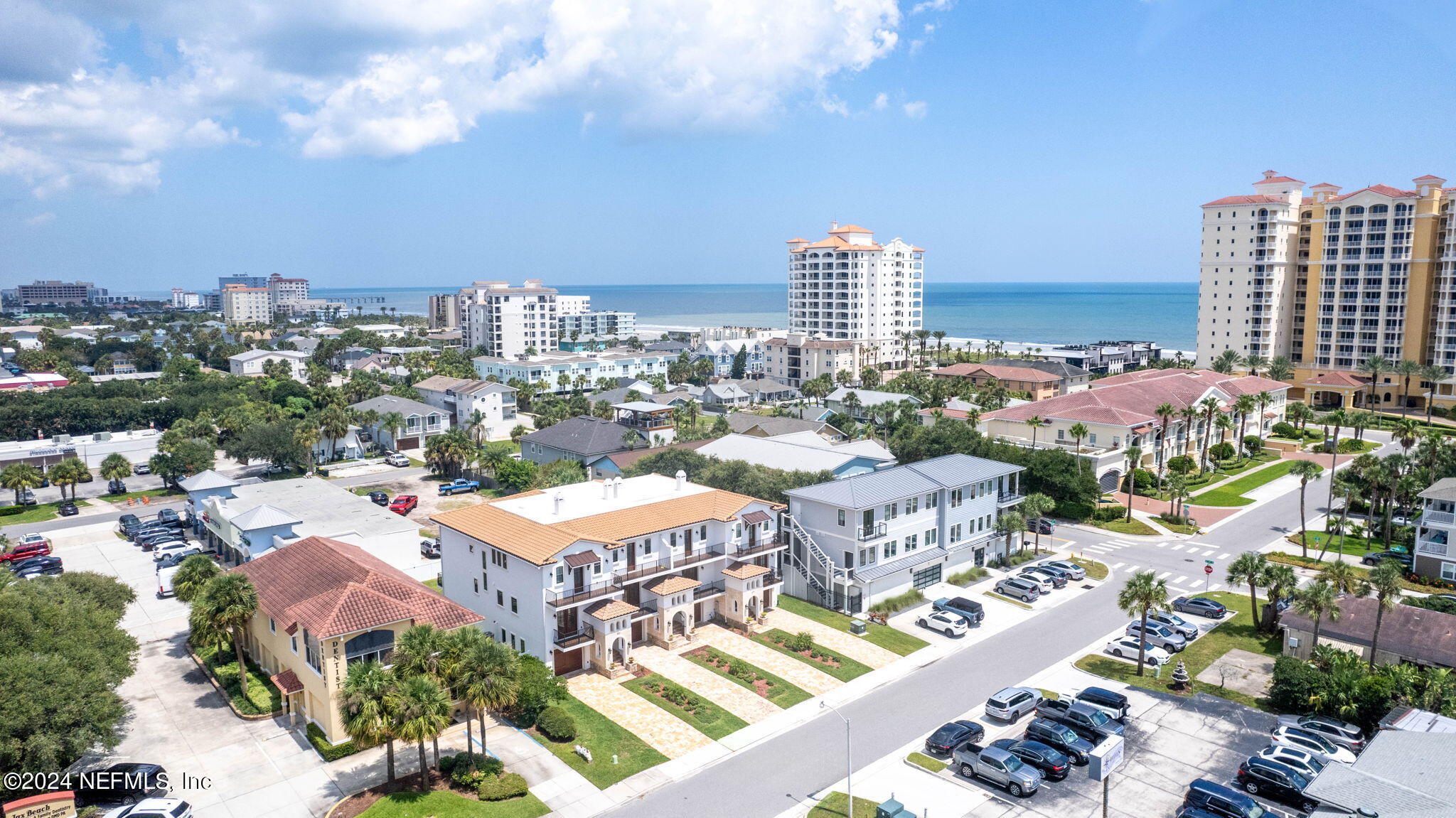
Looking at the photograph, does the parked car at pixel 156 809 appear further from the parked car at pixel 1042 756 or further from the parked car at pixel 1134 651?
the parked car at pixel 1134 651

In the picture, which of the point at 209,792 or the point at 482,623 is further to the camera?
the point at 482,623

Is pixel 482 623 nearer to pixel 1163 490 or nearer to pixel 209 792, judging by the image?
pixel 209 792

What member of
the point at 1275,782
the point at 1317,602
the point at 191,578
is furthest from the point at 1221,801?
the point at 191,578

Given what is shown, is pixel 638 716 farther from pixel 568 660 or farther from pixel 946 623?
pixel 946 623

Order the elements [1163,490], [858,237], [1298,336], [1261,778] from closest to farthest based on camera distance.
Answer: [1261,778]
[1163,490]
[1298,336]
[858,237]

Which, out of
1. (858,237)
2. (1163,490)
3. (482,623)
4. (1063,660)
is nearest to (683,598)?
(482,623)

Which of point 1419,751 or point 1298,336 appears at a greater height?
point 1298,336
